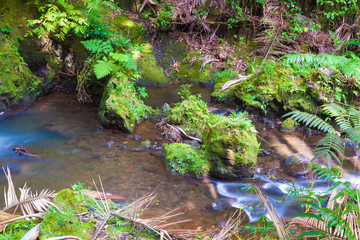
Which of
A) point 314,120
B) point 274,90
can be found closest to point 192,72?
point 274,90

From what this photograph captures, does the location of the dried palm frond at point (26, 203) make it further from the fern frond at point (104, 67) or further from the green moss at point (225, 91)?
the green moss at point (225, 91)

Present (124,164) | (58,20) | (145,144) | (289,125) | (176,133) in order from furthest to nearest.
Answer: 1. (58,20)
2. (289,125)
3. (176,133)
4. (145,144)
5. (124,164)

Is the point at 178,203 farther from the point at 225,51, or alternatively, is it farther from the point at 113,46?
the point at 225,51

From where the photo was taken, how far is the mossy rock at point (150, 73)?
25.7ft

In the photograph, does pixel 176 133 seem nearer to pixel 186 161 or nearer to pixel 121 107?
pixel 186 161

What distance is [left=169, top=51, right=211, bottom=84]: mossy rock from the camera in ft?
27.1

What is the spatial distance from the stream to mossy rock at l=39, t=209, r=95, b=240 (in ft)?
3.97

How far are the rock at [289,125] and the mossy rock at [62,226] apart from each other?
4888 mm

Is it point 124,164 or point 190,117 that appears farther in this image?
point 190,117

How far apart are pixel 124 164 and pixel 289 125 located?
3755 millimetres

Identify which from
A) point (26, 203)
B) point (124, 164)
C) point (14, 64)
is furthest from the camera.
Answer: point (14, 64)

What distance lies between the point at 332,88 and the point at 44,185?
6.47 meters

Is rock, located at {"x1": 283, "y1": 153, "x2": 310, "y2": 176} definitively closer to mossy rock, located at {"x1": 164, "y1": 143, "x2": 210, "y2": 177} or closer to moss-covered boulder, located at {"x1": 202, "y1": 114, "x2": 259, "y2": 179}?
moss-covered boulder, located at {"x1": 202, "y1": 114, "x2": 259, "y2": 179}

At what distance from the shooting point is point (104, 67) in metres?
5.76
